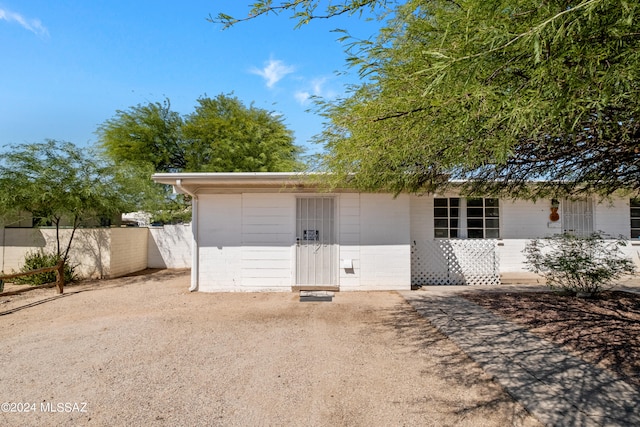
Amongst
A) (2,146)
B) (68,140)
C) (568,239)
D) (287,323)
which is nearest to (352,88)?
(287,323)

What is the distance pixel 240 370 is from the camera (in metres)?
3.43

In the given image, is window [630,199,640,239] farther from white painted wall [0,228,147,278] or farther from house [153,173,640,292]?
white painted wall [0,228,147,278]

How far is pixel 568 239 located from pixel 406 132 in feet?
20.6

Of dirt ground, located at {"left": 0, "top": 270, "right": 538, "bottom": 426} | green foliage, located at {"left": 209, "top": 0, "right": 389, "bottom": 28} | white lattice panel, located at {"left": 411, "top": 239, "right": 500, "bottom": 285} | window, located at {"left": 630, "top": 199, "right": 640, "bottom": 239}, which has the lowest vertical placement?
dirt ground, located at {"left": 0, "top": 270, "right": 538, "bottom": 426}

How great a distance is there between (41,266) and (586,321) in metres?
12.5

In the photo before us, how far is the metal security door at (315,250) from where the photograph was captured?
7.46 m

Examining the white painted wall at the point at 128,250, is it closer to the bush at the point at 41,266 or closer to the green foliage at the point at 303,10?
the bush at the point at 41,266

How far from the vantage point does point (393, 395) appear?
2.87 m

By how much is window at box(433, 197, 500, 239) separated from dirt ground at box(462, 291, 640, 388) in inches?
103

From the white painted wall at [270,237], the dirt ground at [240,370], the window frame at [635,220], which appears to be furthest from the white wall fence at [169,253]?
the white painted wall at [270,237]

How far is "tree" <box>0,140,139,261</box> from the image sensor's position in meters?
7.62

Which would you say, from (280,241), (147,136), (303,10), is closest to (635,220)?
(280,241)

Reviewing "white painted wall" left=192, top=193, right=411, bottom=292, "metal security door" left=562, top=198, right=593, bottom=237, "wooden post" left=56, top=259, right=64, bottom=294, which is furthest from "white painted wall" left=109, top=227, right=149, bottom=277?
"metal security door" left=562, top=198, right=593, bottom=237

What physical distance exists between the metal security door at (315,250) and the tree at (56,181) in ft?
17.7
